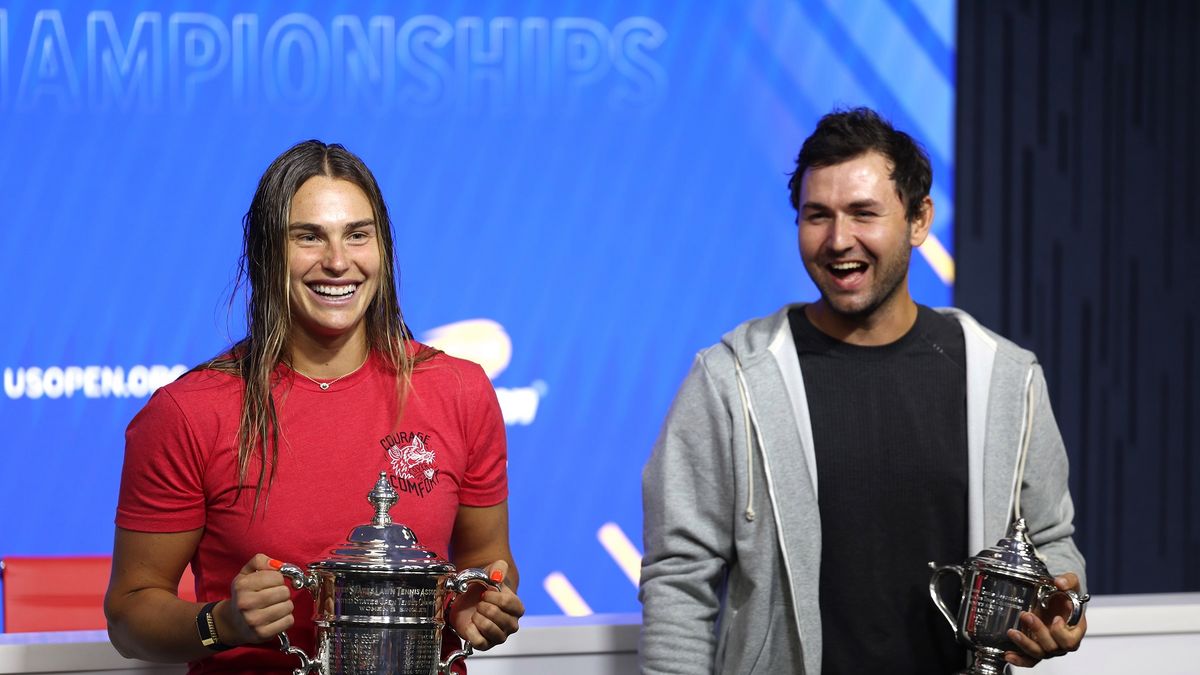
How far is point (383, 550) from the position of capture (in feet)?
5.47

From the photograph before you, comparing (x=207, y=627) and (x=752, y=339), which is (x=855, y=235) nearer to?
(x=752, y=339)

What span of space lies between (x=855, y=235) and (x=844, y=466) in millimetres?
358

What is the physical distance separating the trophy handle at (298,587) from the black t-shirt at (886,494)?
0.81m

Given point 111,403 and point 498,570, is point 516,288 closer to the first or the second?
point 111,403

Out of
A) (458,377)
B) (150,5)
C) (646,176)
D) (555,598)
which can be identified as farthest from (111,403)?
(458,377)

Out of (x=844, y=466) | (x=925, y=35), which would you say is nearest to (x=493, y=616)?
(x=844, y=466)

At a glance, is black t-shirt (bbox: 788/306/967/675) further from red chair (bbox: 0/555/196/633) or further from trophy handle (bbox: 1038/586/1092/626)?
red chair (bbox: 0/555/196/633)

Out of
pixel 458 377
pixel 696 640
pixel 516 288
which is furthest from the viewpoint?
pixel 516 288

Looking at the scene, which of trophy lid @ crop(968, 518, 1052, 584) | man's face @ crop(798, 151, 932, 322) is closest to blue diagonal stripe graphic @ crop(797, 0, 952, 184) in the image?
man's face @ crop(798, 151, 932, 322)

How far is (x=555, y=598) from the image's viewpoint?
420cm

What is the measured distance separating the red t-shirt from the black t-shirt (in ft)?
1.97

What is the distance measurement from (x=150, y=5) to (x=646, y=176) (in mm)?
1498

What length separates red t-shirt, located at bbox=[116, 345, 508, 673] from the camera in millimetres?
1796

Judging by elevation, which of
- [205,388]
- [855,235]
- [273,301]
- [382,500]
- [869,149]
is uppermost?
[869,149]
